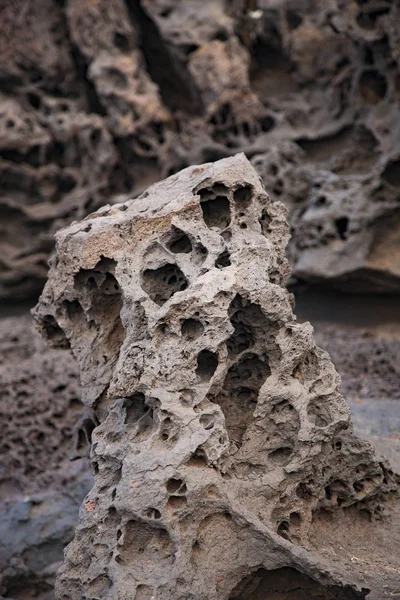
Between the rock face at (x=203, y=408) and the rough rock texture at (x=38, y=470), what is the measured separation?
1171mm

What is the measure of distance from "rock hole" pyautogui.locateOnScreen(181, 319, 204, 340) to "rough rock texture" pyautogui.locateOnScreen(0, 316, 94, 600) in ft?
4.47

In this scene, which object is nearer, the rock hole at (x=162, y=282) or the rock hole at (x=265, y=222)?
the rock hole at (x=162, y=282)

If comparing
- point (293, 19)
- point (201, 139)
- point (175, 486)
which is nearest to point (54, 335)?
point (175, 486)

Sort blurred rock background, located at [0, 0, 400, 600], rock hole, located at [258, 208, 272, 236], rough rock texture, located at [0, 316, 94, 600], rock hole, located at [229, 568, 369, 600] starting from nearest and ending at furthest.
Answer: rock hole, located at [229, 568, 369, 600], rock hole, located at [258, 208, 272, 236], rough rock texture, located at [0, 316, 94, 600], blurred rock background, located at [0, 0, 400, 600]

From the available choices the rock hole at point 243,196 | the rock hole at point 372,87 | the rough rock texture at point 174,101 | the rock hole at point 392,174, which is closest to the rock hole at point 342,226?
the rough rock texture at point 174,101

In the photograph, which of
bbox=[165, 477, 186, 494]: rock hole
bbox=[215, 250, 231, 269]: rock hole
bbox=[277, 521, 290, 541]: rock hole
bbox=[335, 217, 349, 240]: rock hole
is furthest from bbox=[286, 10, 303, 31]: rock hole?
bbox=[165, 477, 186, 494]: rock hole

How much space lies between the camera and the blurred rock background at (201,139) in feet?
19.5

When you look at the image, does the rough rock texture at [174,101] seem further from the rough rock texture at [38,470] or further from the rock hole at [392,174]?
the rough rock texture at [38,470]

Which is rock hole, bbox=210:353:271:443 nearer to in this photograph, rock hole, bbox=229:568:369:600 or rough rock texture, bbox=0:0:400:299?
rock hole, bbox=229:568:369:600

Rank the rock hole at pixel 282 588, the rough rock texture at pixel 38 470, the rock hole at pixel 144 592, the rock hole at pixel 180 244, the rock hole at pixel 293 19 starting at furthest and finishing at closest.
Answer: the rock hole at pixel 293 19 < the rough rock texture at pixel 38 470 < the rock hole at pixel 180 244 < the rock hole at pixel 282 588 < the rock hole at pixel 144 592

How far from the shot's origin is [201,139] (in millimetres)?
8930

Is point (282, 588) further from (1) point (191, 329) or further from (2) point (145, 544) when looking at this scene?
(1) point (191, 329)

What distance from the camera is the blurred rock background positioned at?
5953 mm

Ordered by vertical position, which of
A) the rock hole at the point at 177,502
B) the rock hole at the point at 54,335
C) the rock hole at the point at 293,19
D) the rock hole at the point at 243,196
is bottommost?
the rock hole at the point at 177,502
